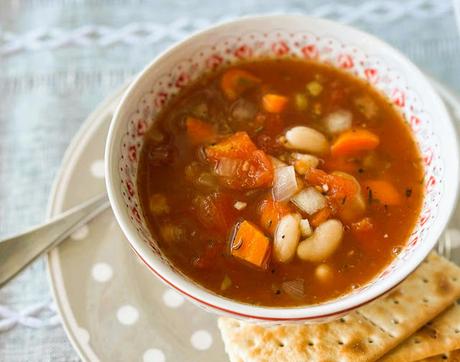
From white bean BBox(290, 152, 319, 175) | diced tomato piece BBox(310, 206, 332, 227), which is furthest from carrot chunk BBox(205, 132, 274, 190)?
diced tomato piece BBox(310, 206, 332, 227)

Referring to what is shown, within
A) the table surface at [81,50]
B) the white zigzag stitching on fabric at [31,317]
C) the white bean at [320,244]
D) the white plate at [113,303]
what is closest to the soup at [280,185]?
the white bean at [320,244]

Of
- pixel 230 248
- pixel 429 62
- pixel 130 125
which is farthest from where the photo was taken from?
pixel 429 62

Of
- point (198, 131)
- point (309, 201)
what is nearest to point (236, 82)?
point (198, 131)

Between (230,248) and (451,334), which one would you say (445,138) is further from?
(230,248)

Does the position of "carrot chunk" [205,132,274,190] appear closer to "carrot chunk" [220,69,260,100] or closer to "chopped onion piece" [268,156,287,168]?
"chopped onion piece" [268,156,287,168]

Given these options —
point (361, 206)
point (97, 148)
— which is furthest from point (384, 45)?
point (97, 148)

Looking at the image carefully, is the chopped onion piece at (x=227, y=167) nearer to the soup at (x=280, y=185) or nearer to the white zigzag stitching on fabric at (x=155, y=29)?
the soup at (x=280, y=185)

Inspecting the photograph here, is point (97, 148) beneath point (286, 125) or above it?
beneath
